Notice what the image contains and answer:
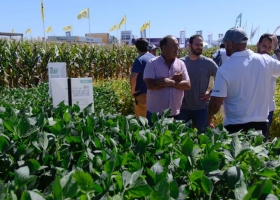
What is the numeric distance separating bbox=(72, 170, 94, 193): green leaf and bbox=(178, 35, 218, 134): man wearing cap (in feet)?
12.5

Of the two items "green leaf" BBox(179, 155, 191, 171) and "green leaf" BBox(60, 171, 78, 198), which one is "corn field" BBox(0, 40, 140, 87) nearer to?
"green leaf" BBox(179, 155, 191, 171)

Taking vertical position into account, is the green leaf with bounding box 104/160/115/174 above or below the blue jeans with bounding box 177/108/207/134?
above

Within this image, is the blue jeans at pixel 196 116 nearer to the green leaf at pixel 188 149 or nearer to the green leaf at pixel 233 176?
the green leaf at pixel 188 149

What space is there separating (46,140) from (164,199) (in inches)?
35.5

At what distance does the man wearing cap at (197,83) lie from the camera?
16.7 ft

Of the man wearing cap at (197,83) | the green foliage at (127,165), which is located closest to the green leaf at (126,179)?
the green foliage at (127,165)

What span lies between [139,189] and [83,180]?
216 millimetres

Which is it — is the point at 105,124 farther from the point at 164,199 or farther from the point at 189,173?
the point at 164,199

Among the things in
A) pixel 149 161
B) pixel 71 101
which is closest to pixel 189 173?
pixel 149 161

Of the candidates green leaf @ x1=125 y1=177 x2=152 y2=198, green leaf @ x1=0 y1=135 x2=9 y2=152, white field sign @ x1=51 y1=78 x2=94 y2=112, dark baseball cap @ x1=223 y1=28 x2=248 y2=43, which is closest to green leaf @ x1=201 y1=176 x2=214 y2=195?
green leaf @ x1=125 y1=177 x2=152 y2=198

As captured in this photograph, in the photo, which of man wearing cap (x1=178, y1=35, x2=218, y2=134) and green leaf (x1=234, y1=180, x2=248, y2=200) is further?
man wearing cap (x1=178, y1=35, x2=218, y2=134)

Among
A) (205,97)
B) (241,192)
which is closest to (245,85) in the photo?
(205,97)

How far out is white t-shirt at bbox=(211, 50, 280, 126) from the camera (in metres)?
3.58

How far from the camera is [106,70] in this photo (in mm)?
15414
